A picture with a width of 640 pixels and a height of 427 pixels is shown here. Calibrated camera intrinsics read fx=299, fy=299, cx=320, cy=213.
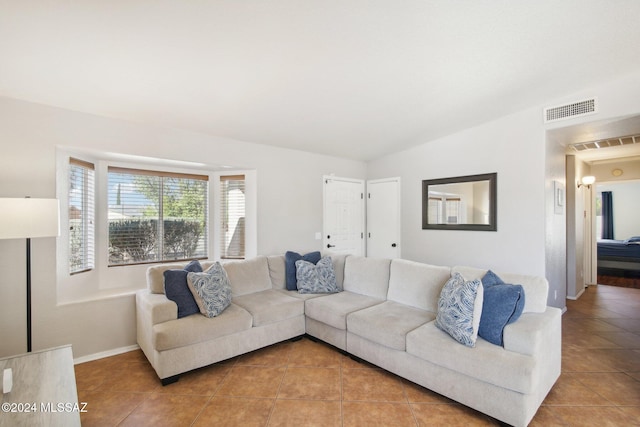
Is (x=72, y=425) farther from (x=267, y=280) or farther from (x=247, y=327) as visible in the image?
(x=267, y=280)

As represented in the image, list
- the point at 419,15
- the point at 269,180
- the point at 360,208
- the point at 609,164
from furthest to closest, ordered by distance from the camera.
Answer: the point at 609,164, the point at 360,208, the point at 269,180, the point at 419,15

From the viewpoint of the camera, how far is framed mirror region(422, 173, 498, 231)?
4.01 meters

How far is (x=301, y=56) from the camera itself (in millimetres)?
2354

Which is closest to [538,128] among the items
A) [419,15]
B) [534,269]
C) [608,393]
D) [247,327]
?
[534,269]

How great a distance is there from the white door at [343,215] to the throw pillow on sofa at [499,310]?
2.95 m

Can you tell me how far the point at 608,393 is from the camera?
2348mm

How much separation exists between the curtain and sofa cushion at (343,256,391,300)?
987cm

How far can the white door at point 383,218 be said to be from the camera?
5.10 m

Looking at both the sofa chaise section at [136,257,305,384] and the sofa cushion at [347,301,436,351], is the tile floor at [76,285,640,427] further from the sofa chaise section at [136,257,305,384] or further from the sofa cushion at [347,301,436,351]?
the sofa cushion at [347,301,436,351]

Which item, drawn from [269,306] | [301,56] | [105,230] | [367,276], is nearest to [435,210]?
[367,276]

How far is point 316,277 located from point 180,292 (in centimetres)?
153

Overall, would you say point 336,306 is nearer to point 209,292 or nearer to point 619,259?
point 209,292

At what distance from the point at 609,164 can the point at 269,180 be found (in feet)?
22.7

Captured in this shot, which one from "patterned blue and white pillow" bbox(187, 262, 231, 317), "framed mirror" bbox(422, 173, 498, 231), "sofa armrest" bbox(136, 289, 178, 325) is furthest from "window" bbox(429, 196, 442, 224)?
"sofa armrest" bbox(136, 289, 178, 325)
